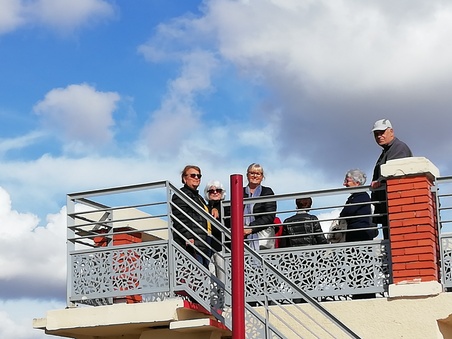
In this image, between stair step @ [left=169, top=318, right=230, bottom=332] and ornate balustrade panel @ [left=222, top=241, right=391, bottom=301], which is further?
ornate balustrade panel @ [left=222, top=241, right=391, bottom=301]

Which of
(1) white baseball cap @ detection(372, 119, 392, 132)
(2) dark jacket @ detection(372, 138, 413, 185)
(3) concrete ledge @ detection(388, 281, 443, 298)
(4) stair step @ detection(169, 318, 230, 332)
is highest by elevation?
(1) white baseball cap @ detection(372, 119, 392, 132)

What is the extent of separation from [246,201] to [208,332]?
75.5 inches

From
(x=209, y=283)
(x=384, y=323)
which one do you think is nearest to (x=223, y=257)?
(x=209, y=283)

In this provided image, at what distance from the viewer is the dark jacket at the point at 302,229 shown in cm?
1188

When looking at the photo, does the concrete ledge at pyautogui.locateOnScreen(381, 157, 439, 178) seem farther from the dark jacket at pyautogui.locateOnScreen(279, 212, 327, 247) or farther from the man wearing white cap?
the dark jacket at pyautogui.locateOnScreen(279, 212, 327, 247)

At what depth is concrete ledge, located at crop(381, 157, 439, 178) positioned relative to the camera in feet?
36.4

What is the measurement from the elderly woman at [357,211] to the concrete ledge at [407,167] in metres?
0.50

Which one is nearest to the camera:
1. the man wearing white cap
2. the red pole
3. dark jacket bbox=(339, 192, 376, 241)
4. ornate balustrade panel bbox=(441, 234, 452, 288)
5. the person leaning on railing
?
the red pole

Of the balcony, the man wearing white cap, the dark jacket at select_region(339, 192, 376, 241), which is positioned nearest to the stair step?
the balcony

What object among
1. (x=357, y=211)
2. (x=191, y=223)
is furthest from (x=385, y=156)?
(x=191, y=223)

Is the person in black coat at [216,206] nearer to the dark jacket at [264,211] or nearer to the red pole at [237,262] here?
the dark jacket at [264,211]

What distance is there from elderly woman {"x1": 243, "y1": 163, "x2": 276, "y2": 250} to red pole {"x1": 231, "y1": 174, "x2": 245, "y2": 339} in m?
2.71

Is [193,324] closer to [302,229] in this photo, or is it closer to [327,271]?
[327,271]

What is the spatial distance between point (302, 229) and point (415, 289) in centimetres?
180
